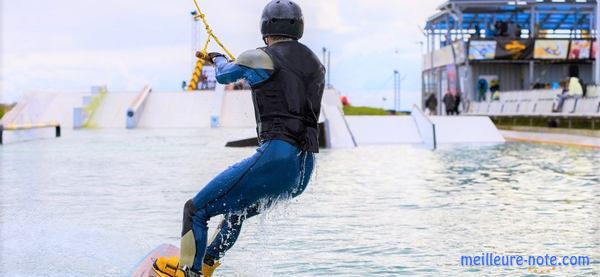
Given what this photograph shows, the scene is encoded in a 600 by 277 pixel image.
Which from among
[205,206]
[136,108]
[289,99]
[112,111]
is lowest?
[112,111]

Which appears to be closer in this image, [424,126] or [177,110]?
[424,126]

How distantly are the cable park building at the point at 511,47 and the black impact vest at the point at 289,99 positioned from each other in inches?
1877

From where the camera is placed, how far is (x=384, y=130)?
29.6m

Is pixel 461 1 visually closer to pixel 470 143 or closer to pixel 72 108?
pixel 72 108

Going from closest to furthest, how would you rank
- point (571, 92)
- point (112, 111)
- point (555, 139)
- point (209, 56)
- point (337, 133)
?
1. point (209, 56)
2. point (337, 133)
3. point (555, 139)
4. point (571, 92)
5. point (112, 111)

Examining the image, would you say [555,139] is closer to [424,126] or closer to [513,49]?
[424,126]

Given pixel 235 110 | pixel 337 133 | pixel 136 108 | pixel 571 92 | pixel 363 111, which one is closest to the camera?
pixel 337 133

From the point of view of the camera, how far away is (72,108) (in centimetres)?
5288

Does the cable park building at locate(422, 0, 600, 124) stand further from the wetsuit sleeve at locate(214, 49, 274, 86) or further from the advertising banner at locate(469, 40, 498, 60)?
the wetsuit sleeve at locate(214, 49, 274, 86)

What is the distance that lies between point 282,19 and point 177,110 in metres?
45.9

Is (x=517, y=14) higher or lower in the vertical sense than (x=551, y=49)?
higher

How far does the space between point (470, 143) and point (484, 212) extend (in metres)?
18.4

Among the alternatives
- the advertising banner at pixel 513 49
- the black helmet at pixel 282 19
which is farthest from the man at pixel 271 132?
the advertising banner at pixel 513 49

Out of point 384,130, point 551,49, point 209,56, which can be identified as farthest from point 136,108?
point 209,56
